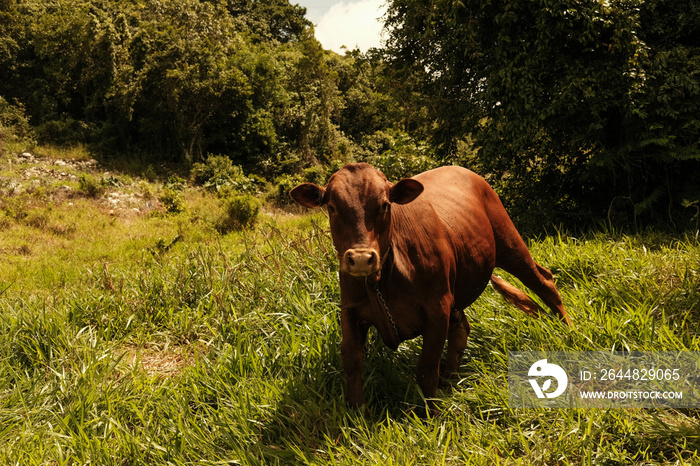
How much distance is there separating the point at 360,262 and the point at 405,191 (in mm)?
620

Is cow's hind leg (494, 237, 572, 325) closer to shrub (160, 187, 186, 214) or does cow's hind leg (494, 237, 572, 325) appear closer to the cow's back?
the cow's back

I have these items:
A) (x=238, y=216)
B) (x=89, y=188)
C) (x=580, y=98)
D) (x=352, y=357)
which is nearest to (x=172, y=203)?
(x=89, y=188)

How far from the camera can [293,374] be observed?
9.98ft

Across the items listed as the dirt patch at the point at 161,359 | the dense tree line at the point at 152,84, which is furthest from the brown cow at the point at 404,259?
the dense tree line at the point at 152,84

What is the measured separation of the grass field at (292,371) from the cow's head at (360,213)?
0.97 meters

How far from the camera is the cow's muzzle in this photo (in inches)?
79.3

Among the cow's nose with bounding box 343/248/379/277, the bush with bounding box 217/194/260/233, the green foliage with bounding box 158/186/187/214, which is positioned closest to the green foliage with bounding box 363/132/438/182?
the bush with bounding box 217/194/260/233

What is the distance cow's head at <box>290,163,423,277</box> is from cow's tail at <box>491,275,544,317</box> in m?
1.57

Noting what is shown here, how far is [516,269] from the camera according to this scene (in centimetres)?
343

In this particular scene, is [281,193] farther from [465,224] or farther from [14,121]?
[465,224]

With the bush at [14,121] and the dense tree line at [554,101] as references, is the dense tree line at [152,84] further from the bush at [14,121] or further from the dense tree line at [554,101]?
the dense tree line at [554,101]

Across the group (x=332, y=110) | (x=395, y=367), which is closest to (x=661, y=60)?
(x=395, y=367)

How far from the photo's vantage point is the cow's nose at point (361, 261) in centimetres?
201

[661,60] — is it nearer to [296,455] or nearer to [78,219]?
[296,455]
